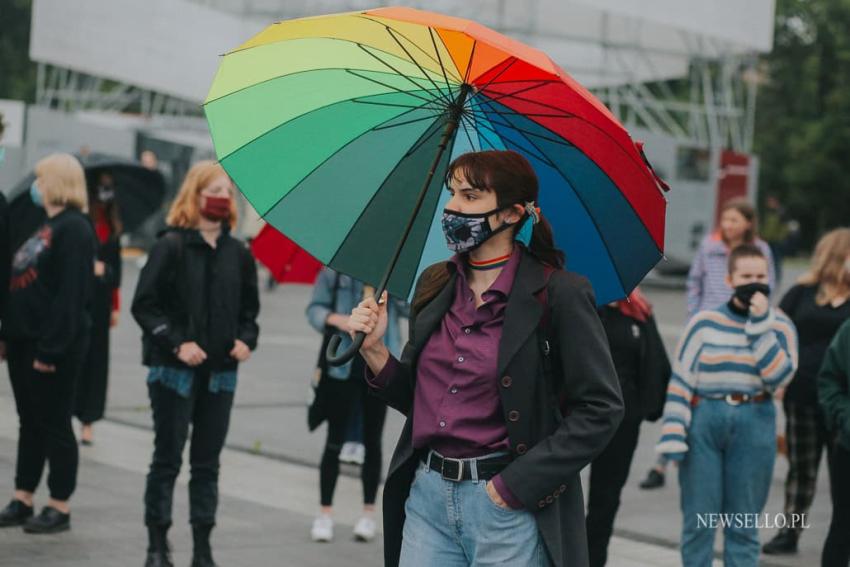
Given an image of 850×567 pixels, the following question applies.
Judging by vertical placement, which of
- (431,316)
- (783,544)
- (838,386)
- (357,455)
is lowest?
(357,455)

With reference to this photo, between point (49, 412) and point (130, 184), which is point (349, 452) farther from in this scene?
point (49, 412)

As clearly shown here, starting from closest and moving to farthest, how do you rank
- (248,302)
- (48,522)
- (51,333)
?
(248,302) → (51,333) → (48,522)

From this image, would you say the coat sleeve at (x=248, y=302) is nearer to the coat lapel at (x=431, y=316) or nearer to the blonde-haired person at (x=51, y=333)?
the blonde-haired person at (x=51, y=333)

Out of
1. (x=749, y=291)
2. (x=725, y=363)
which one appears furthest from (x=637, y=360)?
(x=749, y=291)

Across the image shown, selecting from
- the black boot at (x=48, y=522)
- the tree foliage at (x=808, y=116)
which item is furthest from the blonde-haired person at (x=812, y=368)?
the tree foliage at (x=808, y=116)

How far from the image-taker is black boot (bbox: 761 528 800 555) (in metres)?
8.09

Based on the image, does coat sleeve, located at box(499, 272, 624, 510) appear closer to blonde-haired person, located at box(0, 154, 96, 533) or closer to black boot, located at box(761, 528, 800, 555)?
blonde-haired person, located at box(0, 154, 96, 533)

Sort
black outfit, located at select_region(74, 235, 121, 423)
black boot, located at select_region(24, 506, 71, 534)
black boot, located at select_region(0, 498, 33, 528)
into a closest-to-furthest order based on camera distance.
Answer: black boot, located at select_region(24, 506, 71, 534) → black boot, located at select_region(0, 498, 33, 528) → black outfit, located at select_region(74, 235, 121, 423)

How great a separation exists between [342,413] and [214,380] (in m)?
1.19

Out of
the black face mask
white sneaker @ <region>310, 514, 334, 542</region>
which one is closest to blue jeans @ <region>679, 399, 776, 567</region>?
the black face mask

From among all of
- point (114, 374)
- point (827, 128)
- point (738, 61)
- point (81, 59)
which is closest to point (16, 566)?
point (114, 374)

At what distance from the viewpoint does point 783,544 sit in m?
8.09

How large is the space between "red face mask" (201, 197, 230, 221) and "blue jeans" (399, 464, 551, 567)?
302 cm

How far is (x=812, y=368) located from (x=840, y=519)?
186cm
